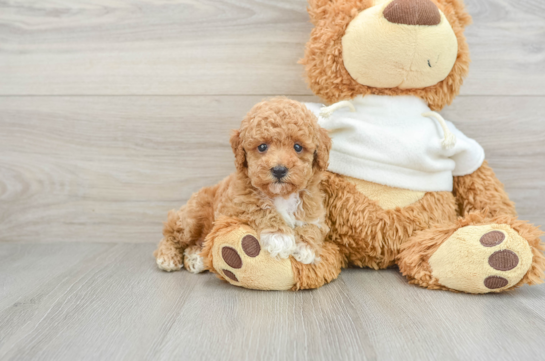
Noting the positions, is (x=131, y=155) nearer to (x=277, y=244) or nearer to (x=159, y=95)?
(x=159, y=95)

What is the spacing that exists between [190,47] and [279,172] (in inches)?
23.6

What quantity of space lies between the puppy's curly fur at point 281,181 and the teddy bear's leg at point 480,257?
23 cm

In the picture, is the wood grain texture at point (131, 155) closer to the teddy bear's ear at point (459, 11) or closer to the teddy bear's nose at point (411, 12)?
→ the teddy bear's ear at point (459, 11)

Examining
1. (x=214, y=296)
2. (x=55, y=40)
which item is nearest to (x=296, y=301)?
(x=214, y=296)

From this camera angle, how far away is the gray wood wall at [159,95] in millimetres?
1223

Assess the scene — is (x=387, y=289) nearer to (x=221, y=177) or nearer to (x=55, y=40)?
(x=221, y=177)

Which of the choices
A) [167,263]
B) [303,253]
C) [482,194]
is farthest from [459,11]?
[167,263]

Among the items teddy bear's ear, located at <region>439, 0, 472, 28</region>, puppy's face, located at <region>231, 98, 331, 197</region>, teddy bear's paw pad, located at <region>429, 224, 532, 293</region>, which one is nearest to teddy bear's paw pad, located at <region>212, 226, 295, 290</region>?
puppy's face, located at <region>231, 98, 331, 197</region>

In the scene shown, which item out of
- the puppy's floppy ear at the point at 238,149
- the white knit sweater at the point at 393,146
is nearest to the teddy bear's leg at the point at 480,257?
the white knit sweater at the point at 393,146

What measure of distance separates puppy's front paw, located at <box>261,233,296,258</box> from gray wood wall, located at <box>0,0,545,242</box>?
436mm

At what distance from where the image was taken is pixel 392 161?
100 centimetres

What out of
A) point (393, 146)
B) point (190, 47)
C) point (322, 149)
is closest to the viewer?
point (322, 149)

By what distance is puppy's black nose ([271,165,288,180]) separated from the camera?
A: 2.72ft

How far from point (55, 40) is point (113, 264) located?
0.66 meters
